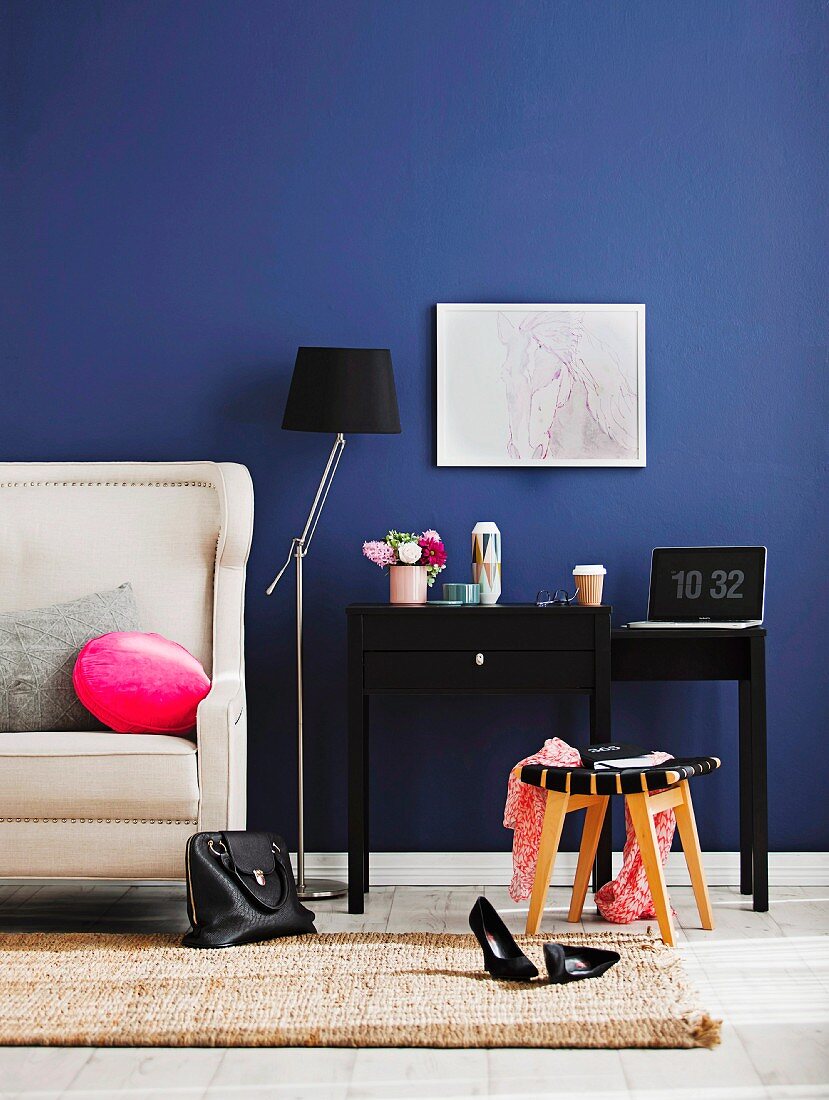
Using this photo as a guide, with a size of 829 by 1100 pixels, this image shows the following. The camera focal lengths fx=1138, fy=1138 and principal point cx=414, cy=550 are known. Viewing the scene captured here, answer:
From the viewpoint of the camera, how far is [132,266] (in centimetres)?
324

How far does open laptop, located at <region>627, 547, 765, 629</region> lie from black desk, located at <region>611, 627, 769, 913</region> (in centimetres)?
7

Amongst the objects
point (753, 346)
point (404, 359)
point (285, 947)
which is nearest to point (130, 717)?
point (285, 947)

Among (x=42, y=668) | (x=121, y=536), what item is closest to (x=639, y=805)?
(x=42, y=668)

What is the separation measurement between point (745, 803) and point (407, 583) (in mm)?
1064

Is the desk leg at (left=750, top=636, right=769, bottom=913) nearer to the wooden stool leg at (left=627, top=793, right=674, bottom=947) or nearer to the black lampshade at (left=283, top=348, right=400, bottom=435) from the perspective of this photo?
the wooden stool leg at (left=627, top=793, right=674, bottom=947)

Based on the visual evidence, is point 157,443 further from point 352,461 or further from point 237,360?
point 352,461

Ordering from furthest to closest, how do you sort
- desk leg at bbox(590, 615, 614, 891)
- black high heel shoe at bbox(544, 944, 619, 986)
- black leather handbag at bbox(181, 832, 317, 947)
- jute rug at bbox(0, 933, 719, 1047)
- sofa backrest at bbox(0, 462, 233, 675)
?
1. sofa backrest at bbox(0, 462, 233, 675)
2. desk leg at bbox(590, 615, 614, 891)
3. black leather handbag at bbox(181, 832, 317, 947)
4. black high heel shoe at bbox(544, 944, 619, 986)
5. jute rug at bbox(0, 933, 719, 1047)

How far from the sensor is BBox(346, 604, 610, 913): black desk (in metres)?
2.83

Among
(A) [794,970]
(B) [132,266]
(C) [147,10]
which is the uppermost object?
(C) [147,10]

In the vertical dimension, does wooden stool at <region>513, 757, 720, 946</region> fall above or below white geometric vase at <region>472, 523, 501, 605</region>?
below

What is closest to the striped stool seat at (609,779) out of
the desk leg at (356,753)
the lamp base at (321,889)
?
the desk leg at (356,753)

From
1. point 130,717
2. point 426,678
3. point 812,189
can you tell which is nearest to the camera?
point 130,717

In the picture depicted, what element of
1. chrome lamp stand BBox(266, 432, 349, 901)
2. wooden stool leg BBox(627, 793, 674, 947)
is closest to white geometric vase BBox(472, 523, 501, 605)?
chrome lamp stand BBox(266, 432, 349, 901)

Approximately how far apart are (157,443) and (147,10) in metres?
1.23
